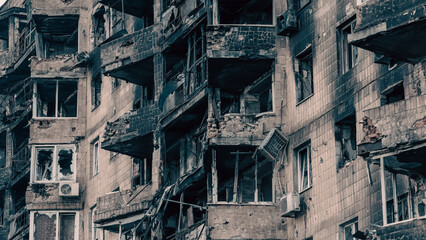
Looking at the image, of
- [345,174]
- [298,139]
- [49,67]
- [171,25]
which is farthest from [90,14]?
[345,174]

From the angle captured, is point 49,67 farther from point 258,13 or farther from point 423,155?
point 423,155

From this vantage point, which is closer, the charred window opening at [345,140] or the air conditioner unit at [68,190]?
the charred window opening at [345,140]

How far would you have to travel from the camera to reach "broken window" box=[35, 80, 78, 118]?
58.2 metres

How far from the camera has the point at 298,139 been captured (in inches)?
1523

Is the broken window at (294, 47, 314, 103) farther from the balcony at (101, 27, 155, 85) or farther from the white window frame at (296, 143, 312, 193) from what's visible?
the balcony at (101, 27, 155, 85)

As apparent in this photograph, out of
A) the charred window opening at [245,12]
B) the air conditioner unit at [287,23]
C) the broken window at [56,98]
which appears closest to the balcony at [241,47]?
the air conditioner unit at [287,23]

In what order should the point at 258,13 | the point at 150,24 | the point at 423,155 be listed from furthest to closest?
the point at 150,24
the point at 258,13
the point at 423,155

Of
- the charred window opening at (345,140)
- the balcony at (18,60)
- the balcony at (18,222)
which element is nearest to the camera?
the charred window opening at (345,140)

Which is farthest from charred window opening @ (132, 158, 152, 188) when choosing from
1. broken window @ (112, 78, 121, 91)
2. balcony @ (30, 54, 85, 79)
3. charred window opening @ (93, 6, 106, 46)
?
charred window opening @ (93, 6, 106, 46)

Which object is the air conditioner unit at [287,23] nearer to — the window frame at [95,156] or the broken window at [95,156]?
the window frame at [95,156]

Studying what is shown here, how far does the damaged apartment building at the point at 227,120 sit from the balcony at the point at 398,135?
4cm

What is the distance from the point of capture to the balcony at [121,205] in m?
47.4

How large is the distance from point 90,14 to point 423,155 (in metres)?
30.2

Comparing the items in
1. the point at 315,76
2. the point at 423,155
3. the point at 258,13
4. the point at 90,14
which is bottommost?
the point at 423,155
